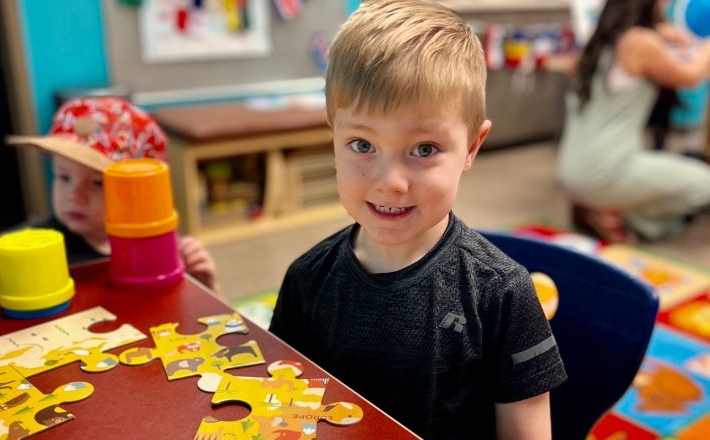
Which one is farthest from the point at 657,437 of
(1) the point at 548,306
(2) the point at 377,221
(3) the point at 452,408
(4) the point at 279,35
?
(4) the point at 279,35

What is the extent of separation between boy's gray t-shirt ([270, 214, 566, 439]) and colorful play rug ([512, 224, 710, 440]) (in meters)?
0.73

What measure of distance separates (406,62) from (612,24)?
8.42 ft

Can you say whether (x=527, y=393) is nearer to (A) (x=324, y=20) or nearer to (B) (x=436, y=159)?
(B) (x=436, y=159)

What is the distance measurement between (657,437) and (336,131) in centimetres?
142

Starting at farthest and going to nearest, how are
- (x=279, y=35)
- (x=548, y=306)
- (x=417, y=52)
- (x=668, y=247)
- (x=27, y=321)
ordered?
1. (x=279, y=35)
2. (x=668, y=247)
3. (x=548, y=306)
4. (x=27, y=321)
5. (x=417, y=52)

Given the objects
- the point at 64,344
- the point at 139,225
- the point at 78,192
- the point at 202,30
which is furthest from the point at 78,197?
the point at 202,30

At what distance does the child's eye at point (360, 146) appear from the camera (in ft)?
2.67

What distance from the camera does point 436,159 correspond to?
2.60 ft

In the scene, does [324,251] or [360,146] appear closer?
[360,146]

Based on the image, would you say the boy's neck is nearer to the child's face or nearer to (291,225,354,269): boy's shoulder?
(291,225,354,269): boy's shoulder

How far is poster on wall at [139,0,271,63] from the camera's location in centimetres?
315

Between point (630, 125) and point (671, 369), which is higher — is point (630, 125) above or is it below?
above

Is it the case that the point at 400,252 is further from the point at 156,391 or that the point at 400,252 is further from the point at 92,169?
the point at 92,169

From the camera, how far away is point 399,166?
2.57 feet
